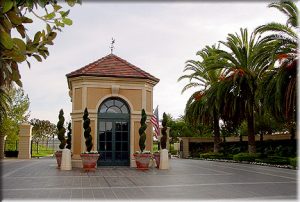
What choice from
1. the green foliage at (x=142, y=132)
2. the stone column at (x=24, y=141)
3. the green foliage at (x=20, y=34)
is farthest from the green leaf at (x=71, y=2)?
the stone column at (x=24, y=141)

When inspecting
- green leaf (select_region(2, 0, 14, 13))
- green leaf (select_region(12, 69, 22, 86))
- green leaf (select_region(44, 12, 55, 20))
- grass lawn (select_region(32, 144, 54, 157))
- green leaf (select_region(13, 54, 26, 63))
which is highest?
green leaf (select_region(44, 12, 55, 20))

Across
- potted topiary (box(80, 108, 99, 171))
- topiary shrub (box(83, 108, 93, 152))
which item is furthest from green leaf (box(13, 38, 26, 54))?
topiary shrub (box(83, 108, 93, 152))

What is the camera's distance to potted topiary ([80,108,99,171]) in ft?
61.0

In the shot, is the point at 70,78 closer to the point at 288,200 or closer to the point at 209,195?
the point at 209,195

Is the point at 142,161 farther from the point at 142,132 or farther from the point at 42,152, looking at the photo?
the point at 42,152

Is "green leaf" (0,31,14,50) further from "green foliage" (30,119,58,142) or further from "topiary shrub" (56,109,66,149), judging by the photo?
"green foliage" (30,119,58,142)

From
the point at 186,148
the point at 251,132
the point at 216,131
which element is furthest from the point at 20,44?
the point at 186,148

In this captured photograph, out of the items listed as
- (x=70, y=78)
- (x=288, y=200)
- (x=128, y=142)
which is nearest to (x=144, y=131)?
(x=128, y=142)

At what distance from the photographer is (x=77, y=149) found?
21797mm

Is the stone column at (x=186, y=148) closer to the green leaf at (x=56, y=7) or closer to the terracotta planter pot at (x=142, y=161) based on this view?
the terracotta planter pot at (x=142, y=161)

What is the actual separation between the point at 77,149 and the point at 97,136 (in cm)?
145

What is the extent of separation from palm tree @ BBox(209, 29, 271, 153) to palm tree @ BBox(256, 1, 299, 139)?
468 cm

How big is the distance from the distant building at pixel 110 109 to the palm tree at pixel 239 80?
792 cm

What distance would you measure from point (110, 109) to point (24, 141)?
1590 cm
